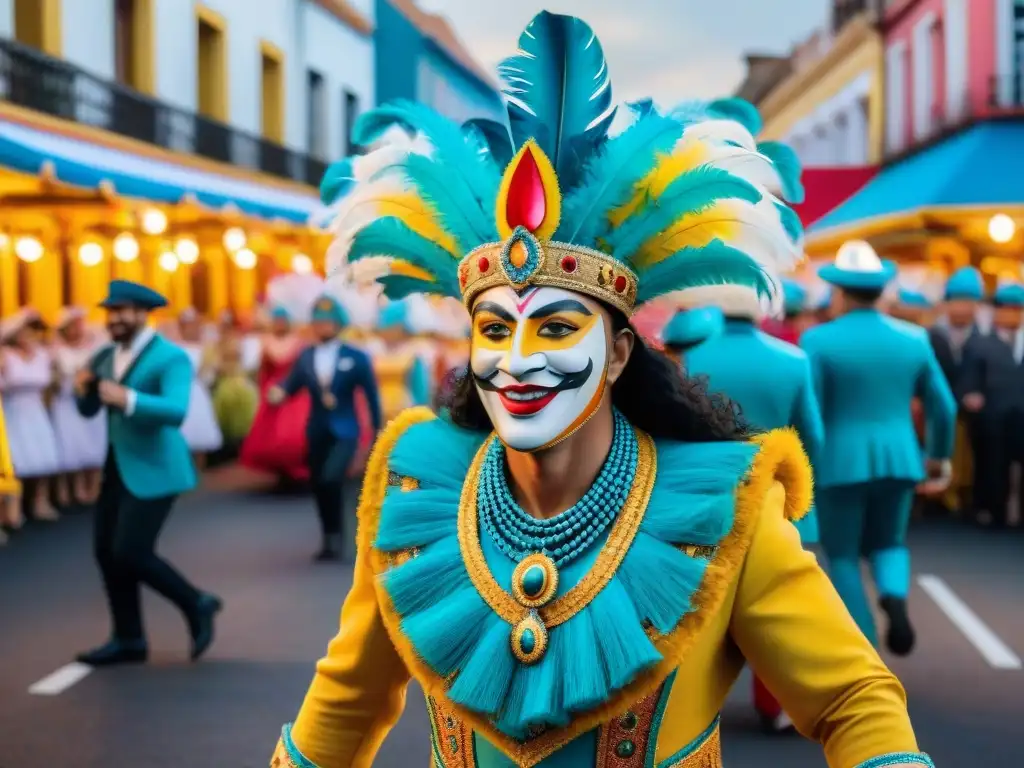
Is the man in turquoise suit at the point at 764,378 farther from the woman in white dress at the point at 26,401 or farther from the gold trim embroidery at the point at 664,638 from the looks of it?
the woman in white dress at the point at 26,401

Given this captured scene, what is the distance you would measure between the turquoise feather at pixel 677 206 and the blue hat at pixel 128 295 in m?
5.16

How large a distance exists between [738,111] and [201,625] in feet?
17.7

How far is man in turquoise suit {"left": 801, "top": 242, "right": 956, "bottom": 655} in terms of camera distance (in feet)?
21.3

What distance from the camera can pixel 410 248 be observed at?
9.43 feet

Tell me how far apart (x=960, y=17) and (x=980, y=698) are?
61.4ft

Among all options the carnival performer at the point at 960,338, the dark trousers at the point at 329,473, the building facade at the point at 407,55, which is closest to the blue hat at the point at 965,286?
the carnival performer at the point at 960,338

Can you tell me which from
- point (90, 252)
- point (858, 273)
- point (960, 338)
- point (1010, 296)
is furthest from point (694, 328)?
point (90, 252)

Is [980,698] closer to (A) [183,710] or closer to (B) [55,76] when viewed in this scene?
(A) [183,710]

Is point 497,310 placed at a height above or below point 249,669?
above

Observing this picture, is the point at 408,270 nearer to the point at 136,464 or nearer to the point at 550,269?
the point at 550,269

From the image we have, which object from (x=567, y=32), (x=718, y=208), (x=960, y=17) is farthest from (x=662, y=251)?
(x=960, y=17)

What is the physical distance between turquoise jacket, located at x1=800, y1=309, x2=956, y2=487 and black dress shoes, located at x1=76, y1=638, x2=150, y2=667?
3505 millimetres

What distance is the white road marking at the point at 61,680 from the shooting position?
7188mm

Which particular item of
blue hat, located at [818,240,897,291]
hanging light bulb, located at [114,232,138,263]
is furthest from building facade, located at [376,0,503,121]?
blue hat, located at [818,240,897,291]
